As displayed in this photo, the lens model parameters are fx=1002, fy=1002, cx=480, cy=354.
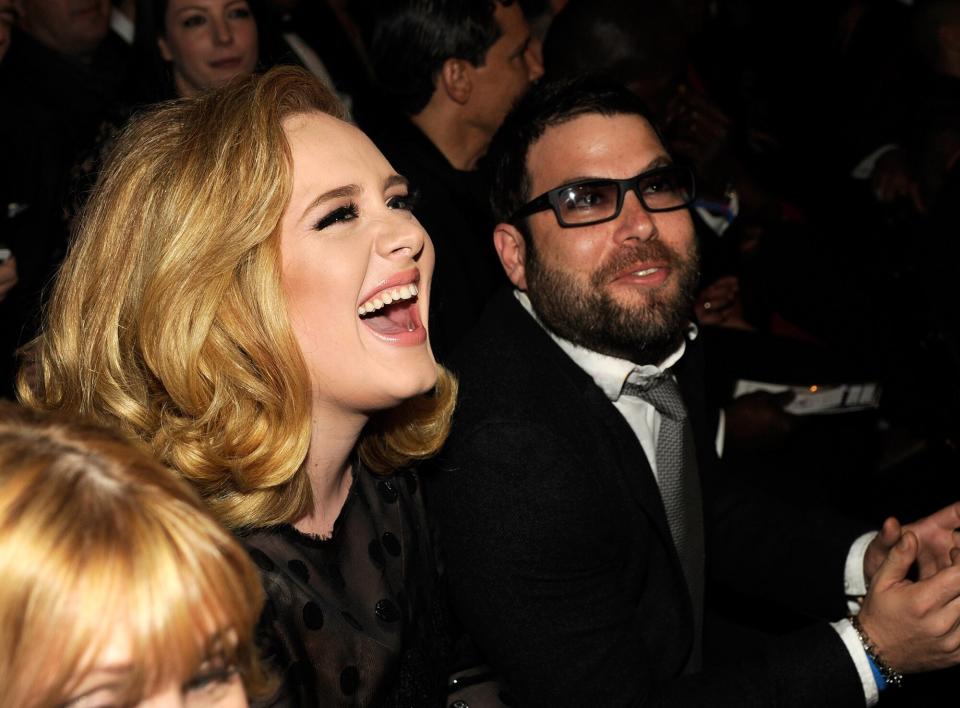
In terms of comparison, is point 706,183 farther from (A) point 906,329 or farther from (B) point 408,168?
(B) point 408,168

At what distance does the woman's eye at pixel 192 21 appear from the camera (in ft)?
10.1

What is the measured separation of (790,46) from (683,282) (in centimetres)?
371

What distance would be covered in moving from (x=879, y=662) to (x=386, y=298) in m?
1.11

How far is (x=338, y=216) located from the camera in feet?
5.00

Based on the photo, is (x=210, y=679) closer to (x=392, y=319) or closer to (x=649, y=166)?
(x=392, y=319)

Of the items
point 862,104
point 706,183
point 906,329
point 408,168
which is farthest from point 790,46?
point 408,168

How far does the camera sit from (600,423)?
6.37ft

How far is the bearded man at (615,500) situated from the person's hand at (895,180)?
2.48 meters

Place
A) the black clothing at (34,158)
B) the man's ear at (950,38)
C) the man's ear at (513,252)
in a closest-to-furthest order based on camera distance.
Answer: the man's ear at (513,252) → the black clothing at (34,158) → the man's ear at (950,38)

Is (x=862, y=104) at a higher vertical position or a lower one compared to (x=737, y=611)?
higher

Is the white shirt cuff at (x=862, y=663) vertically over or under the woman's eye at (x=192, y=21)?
under

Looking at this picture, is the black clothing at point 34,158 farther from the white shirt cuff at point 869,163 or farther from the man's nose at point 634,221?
the white shirt cuff at point 869,163

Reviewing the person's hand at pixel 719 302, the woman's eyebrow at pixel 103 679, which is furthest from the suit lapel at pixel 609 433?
the person's hand at pixel 719 302

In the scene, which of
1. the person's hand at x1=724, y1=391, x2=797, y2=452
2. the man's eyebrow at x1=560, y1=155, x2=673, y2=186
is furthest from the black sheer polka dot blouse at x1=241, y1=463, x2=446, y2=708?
the person's hand at x1=724, y1=391, x2=797, y2=452
